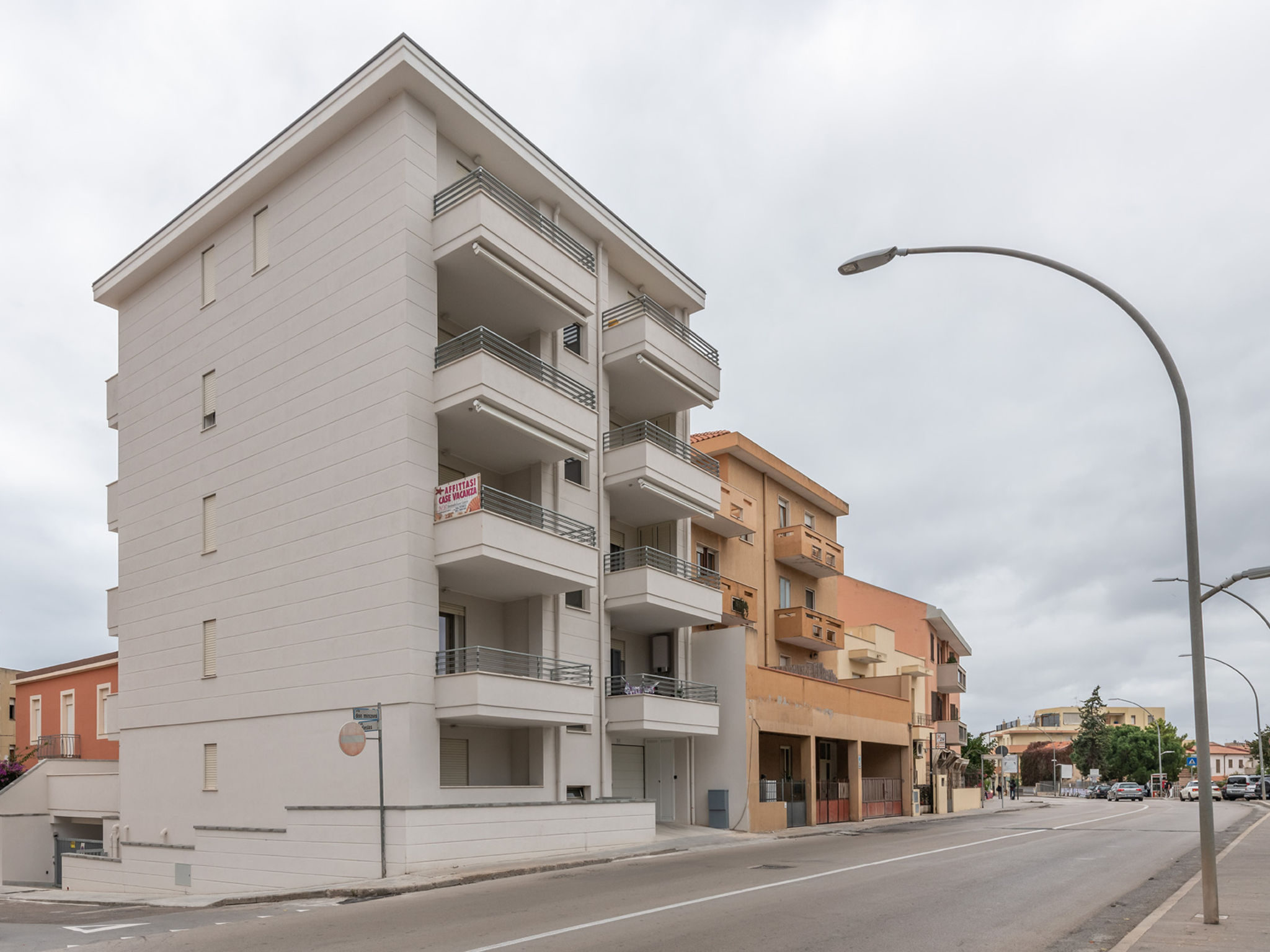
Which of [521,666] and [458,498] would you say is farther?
[521,666]

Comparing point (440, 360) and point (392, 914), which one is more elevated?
point (440, 360)

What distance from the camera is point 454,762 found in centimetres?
2314

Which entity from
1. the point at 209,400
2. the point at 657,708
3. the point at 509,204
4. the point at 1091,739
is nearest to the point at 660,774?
the point at 657,708

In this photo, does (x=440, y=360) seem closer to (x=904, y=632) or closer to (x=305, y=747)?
(x=305, y=747)

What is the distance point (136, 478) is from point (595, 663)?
Result: 45.1ft

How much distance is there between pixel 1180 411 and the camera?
444 inches

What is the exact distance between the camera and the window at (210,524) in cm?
2638

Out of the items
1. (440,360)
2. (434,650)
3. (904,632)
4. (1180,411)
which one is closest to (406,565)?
(434,650)

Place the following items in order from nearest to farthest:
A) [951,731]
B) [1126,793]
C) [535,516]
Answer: [535,516]
[951,731]
[1126,793]

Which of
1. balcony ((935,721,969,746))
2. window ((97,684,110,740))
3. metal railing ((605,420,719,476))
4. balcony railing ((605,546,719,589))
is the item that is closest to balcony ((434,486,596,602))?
balcony railing ((605,546,719,589))

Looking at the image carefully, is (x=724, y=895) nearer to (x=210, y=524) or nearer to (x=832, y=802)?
(x=210, y=524)

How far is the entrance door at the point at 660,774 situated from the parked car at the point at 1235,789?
165 ft

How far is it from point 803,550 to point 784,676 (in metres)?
8.09

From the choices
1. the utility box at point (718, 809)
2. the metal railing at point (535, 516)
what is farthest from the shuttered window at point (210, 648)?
the utility box at point (718, 809)
